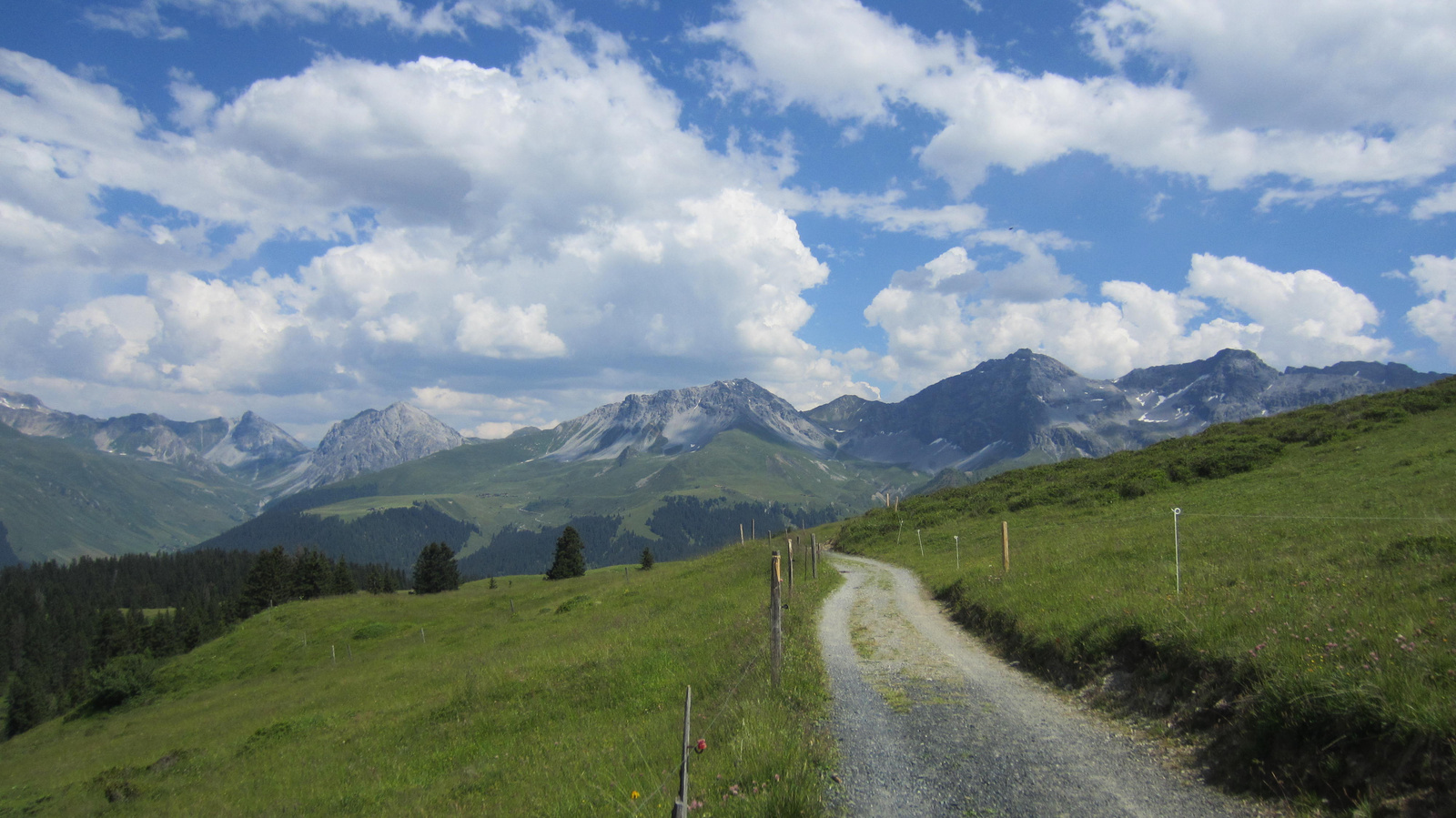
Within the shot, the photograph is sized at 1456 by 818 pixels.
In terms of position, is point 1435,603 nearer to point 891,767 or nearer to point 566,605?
point 891,767

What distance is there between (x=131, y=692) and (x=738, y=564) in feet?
194

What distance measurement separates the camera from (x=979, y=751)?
9.74 meters

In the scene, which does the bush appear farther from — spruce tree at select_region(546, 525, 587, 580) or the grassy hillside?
the grassy hillside

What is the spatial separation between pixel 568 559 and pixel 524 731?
90.1m

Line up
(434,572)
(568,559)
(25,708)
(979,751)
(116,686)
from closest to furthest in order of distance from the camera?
(979,751) < (116,686) < (25,708) < (568,559) < (434,572)

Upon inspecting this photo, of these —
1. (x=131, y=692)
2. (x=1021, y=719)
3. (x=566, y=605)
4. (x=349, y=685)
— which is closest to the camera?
(x=1021, y=719)

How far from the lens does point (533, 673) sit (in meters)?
21.9

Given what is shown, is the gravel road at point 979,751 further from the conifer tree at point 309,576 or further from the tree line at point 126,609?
the conifer tree at point 309,576

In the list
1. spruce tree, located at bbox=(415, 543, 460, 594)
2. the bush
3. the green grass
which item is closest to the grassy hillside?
the green grass

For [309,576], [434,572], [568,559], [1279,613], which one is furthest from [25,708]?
[1279,613]

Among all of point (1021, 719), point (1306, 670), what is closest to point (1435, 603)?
point (1306, 670)

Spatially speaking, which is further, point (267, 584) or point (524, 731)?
point (267, 584)

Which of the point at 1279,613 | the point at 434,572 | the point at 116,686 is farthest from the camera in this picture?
the point at 434,572

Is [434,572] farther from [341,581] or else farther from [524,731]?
[524,731]
